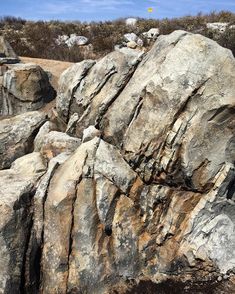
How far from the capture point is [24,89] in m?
19.6

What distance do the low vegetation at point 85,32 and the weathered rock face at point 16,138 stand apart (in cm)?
1701

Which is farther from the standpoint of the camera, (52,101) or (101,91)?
(52,101)

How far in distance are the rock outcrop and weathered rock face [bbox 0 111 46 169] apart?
398 centimetres

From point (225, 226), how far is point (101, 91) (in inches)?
253

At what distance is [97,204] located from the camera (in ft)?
39.0

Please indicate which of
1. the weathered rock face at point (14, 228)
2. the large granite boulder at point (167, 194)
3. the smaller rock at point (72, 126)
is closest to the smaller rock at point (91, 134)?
the large granite boulder at point (167, 194)

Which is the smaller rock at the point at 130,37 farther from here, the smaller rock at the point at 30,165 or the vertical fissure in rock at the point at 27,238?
the vertical fissure in rock at the point at 27,238

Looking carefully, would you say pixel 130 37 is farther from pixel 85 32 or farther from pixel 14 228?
pixel 14 228

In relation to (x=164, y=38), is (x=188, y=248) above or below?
below

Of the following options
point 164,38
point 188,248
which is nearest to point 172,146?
point 188,248

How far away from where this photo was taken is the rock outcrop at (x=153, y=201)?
11594mm

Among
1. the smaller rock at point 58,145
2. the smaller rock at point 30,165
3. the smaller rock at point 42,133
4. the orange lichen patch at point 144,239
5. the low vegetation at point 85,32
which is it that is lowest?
the low vegetation at point 85,32

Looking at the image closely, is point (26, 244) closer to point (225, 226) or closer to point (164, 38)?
point (225, 226)

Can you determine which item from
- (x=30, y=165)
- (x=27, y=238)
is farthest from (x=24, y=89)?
(x=27, y=238)
